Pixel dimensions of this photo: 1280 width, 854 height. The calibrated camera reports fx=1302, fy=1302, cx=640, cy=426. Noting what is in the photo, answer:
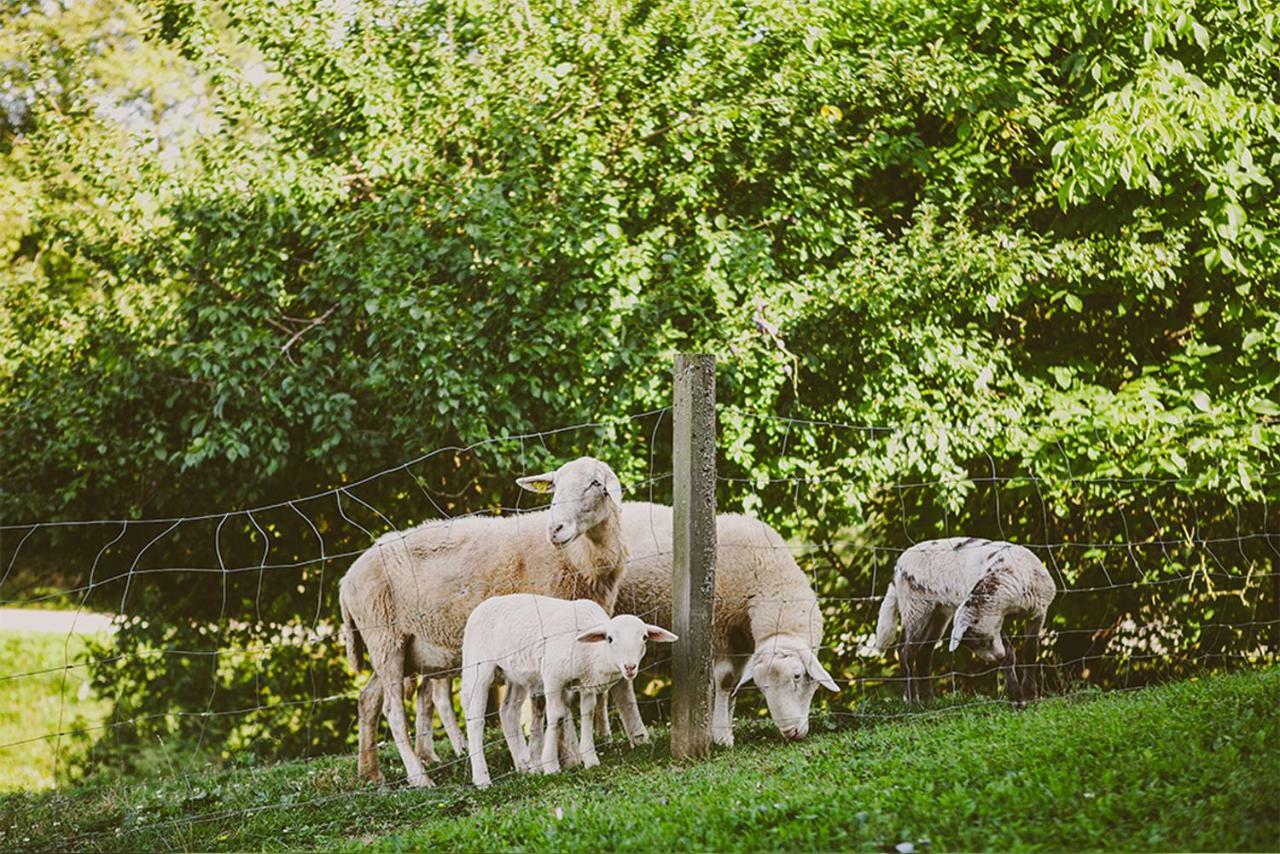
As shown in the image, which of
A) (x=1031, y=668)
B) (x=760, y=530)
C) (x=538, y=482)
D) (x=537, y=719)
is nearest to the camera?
(x=537, y=719)

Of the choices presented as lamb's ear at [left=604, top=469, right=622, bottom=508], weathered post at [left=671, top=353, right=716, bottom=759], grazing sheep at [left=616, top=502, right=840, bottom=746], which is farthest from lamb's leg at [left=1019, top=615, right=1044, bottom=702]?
lamb's ear at [left=604, top=469, right=622, bottom=508]

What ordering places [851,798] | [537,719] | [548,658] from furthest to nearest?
1. [537,719]
2. [548,658]
3. [851,798]

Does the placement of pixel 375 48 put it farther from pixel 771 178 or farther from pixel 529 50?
pixel 771 178

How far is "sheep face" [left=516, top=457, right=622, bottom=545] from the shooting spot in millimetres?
7035

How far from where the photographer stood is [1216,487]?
9.35 meters

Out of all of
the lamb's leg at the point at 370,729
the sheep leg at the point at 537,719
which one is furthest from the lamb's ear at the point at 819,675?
the lamb's leg at the point at 370,729

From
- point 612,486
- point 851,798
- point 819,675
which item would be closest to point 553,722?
point 612,486

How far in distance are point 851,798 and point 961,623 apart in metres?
2.77

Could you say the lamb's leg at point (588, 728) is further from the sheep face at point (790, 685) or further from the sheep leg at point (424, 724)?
the sheep leg at point (424, 724)

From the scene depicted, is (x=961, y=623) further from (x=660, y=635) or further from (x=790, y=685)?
(x=660, y=635)

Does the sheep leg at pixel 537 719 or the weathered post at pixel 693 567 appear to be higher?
the weathered post at pixel 693 567

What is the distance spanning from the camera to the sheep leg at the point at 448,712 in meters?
7.88

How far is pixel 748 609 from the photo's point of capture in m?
7.98

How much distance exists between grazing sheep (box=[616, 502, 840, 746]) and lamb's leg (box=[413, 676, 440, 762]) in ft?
4.33
